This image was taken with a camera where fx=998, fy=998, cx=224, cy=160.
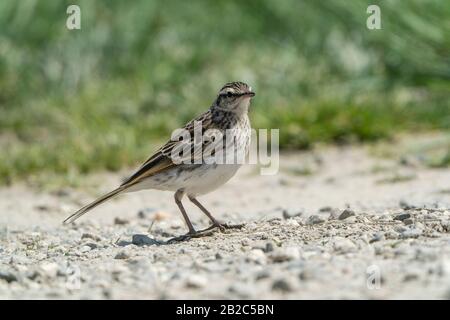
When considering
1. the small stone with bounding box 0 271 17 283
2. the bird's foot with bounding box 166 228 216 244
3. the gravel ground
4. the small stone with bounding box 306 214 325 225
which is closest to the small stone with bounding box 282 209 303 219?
the gravel ground

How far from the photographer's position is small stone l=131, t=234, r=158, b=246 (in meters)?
7.65

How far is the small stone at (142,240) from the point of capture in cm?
765

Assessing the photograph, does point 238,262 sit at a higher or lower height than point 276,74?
lower

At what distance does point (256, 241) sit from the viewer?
7113 mm

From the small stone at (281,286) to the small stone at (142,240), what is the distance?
2239mm

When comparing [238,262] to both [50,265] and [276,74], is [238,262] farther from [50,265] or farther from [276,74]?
[276,74]

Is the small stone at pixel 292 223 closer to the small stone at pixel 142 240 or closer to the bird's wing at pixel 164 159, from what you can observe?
the bird's wing at pixel 164 159

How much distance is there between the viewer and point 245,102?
817cm

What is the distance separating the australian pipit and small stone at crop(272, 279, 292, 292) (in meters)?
2.19

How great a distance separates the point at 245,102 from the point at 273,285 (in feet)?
9.41

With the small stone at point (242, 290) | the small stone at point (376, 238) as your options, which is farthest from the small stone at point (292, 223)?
the small stone at point (242, 290)

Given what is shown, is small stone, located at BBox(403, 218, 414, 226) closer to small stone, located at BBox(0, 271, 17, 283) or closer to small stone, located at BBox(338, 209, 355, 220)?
small stone, located at BBox(338, 209, 355, 220)

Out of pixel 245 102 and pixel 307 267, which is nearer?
pixel 307 267
